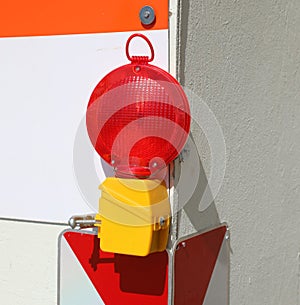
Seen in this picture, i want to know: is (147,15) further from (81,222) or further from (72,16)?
(81,222)

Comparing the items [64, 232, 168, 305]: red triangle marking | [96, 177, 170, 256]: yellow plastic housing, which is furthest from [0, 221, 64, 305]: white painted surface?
[96, 177, 170, 256]: yellow plastic housing

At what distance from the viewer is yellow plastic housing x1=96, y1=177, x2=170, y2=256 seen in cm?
153

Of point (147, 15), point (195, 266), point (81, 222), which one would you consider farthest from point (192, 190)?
point (147, 15)

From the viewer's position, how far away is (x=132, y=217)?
153cm

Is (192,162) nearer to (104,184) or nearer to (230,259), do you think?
(104,184)

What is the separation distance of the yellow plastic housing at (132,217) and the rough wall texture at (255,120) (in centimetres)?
18

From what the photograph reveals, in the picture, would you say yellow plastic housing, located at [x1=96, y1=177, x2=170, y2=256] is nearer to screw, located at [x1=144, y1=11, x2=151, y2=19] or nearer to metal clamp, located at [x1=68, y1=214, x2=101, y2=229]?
metal clamp, located at [x1=68, y1=214, x2=101, y2=229]

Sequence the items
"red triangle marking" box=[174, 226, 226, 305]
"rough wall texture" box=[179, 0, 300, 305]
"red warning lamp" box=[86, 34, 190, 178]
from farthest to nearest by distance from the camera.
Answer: "rough wall texture" box=[179, 0, 300, 305], "red triangle marking" box=[174, 226, 226, 305], "red warning lamp" box=[86, 34, 190, 178]

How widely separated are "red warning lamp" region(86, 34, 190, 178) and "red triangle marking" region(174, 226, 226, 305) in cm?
22

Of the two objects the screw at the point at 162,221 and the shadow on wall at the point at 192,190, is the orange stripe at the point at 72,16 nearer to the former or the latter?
the shadow on wall at the point at 192,190

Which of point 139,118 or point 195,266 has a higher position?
point 139,118

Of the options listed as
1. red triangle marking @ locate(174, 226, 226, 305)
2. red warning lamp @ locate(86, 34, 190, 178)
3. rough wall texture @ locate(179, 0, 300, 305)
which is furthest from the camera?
rough wall texture @ locate(179, 0, 300, 305)

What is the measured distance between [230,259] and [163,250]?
19.0 inches

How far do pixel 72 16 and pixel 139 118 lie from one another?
419mm
